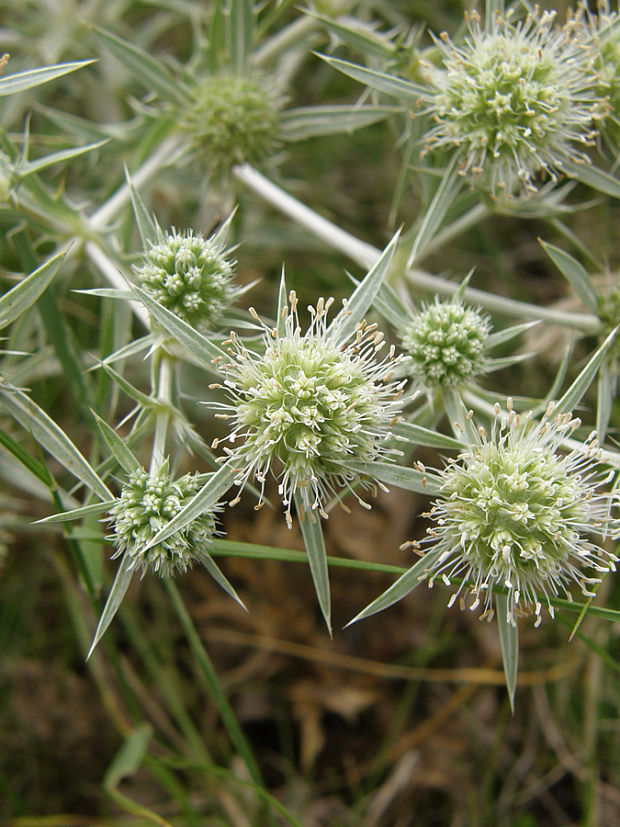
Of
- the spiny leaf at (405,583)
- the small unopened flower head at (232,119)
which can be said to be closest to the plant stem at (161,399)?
the spiny leaf at (405,583)

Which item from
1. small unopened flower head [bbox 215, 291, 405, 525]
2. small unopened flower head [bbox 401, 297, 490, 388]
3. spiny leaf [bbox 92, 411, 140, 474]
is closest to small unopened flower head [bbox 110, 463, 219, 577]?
spiny leaf [bbox 92, 411, 140, 474]

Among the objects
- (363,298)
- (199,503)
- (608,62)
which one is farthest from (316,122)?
(199,503)

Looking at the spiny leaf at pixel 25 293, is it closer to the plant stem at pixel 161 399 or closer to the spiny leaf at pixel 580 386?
the plant stem at pixel 161 399

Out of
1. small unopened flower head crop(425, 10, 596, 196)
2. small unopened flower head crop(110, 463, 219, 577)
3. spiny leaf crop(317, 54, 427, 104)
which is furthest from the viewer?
spiny leaf crop(317, 54, 427, 104)

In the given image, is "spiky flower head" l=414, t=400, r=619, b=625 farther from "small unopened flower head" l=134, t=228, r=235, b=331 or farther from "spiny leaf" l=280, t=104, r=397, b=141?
"spiny leaf" l=280, t=104, r=397, b=141

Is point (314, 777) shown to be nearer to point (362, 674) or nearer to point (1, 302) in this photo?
point (362, 674)

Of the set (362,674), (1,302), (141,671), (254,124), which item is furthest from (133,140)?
(362,674)
